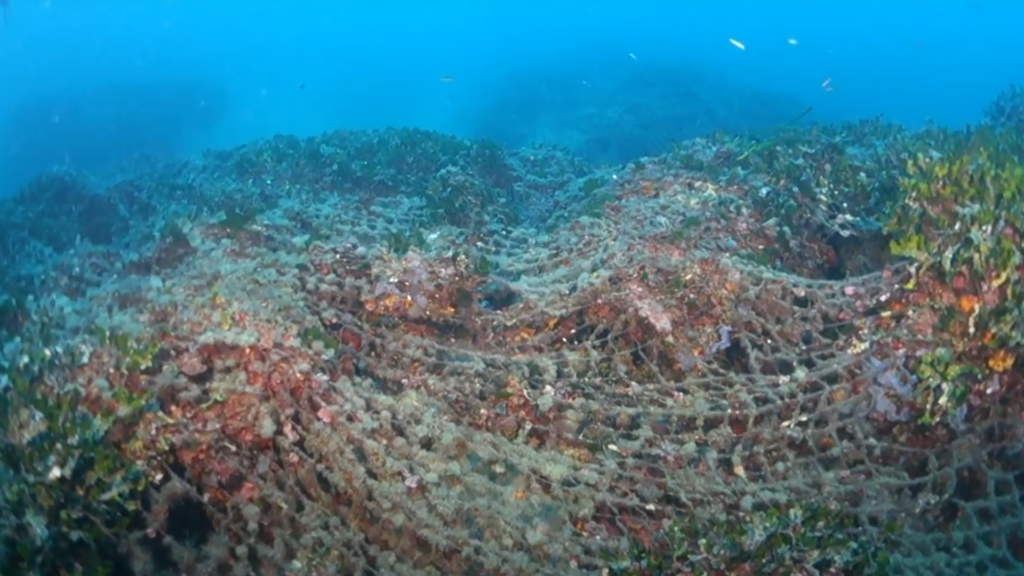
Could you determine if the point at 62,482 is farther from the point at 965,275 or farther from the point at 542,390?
→ the point at 965,275

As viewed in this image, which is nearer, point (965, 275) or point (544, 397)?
point (965, 275)

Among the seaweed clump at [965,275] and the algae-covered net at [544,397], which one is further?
the seaweed clump at [965,275]

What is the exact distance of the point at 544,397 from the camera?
5.36 metres

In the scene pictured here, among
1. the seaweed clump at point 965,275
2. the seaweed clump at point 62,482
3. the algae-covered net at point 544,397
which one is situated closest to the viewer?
the seaweed clump at point 62,482

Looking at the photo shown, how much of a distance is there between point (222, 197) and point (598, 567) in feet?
25.8

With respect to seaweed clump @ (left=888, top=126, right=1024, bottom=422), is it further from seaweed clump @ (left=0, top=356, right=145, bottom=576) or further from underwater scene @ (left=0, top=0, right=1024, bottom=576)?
seaweed clump @ (left=0, top=356, right=145, bottom=576)

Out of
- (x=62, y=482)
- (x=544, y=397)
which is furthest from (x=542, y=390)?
(x=62, y=482)

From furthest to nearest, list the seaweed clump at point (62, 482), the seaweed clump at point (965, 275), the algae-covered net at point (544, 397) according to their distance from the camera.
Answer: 1. the seaweed clump at point (965, 275)
2. the algae-covered net at point (544, 397)
3. the seaweed clump at point (62, 482)

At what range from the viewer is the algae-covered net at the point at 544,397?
432 cm

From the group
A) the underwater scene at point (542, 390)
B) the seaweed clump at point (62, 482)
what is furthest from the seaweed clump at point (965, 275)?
the seaweed clump at point (62, 482)

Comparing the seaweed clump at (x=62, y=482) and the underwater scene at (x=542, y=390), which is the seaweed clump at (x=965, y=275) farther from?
the seaweed clump at (x=62, y=482)

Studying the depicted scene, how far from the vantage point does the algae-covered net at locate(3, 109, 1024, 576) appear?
4324 mm

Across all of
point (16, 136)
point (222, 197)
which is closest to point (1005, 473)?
point (222, 197)

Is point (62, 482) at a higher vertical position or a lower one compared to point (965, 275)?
lower
